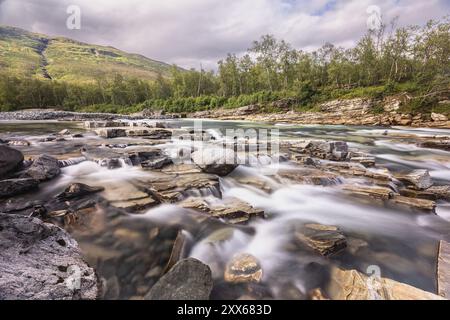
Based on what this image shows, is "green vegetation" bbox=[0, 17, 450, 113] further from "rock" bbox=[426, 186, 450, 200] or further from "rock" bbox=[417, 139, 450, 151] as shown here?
"rock" bbox=[426, 186, 450, 200]

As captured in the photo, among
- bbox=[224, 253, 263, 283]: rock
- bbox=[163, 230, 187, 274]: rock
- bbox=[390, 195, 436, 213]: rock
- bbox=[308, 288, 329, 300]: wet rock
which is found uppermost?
bbox=[390, 195, 436, 213]: rock

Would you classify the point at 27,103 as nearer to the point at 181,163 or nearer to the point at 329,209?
the point at 181,163

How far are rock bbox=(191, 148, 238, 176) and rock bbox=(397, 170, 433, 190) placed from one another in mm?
6362

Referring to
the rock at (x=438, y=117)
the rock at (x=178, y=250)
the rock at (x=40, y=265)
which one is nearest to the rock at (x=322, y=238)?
the rock at (x=178, y=250)

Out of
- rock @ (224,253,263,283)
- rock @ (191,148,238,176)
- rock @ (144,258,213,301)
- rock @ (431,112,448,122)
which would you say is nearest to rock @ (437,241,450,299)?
rock @ (224,253,263,283)

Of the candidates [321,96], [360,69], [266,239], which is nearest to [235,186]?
[266,239]

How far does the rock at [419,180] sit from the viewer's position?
23.8 ft

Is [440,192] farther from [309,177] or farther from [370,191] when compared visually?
[309,177]

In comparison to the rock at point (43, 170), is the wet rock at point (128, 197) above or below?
below

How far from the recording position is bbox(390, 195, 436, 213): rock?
233 inches

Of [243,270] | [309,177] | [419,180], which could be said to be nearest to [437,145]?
[419,180]

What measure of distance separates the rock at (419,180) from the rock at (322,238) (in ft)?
15.5

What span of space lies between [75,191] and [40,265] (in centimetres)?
315

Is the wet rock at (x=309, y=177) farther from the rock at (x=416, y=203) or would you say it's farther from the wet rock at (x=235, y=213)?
the wet rock at (x=235, y=213)
